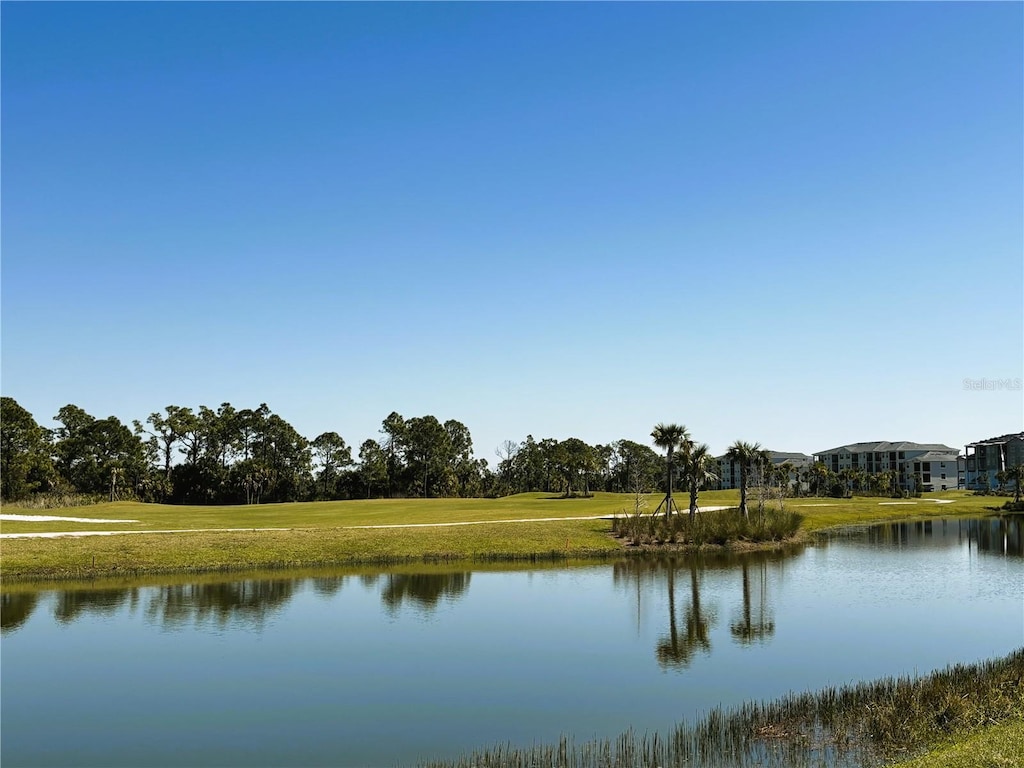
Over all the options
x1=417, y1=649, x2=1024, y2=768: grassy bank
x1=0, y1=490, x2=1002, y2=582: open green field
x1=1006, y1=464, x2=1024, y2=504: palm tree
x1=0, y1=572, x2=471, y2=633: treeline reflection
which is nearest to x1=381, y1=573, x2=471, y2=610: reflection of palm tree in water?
x1=0, y1=572, x2=471, y2=633: treeline reflection

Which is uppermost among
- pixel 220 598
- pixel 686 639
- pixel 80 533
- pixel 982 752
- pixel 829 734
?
pixel 80 533

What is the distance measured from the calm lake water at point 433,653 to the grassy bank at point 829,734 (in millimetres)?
1935

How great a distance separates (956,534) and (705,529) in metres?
36.1

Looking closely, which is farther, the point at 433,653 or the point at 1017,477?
the point at 1017,477

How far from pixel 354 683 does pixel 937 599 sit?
102ft

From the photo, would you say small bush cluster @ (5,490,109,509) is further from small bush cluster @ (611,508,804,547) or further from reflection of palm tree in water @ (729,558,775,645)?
reflection of palm tree in water @ (729,558,775,645)

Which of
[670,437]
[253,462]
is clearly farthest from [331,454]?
[670,437]

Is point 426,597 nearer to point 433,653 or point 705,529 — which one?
point 433,653

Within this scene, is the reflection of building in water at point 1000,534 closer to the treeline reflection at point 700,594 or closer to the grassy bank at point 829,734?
the treeline reflection at point 700,594

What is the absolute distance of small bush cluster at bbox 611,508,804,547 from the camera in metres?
65.0

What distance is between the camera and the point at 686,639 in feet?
108

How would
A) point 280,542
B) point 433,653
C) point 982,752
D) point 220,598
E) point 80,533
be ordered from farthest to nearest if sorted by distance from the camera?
1. point 80,533
2. point 280,542
3. point 220,598
4. point 433,653
5. point 982,752

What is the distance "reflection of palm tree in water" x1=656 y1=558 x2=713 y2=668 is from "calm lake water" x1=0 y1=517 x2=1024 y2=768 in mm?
157

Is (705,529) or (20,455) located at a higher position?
(20,455)
